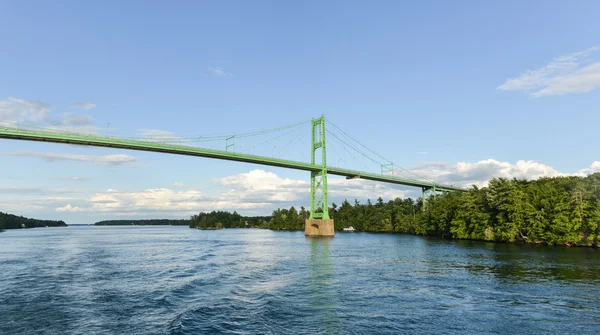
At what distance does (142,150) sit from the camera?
6950 cm

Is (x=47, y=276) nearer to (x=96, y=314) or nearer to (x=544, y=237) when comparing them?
(x=96, y=314)

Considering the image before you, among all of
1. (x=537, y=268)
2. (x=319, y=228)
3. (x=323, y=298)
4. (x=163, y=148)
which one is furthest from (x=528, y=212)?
(x=163, y=148)

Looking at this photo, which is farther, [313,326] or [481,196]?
[481,196]

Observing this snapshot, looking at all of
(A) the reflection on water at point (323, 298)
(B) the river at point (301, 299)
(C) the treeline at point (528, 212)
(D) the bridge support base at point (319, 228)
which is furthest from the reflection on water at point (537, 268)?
(D) the bridge support base at point (319, 228)

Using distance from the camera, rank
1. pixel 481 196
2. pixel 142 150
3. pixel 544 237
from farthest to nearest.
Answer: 1. pixel 481 196
2. pixel 142 150
3. pixel 544 237

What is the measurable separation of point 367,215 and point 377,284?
140 m

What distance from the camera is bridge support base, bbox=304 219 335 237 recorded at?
90.1 meters

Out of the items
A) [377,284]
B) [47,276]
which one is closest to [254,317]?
[377,284]

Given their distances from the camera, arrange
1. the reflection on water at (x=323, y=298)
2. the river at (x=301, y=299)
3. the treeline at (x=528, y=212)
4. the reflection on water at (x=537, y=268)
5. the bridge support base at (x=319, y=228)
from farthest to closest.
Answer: the bridge support base at (x=319, y=228) → the treeline at (x=528, y=212) → the reflection on water at (x=537, y=268) → the reflection on water at (x=323, y=298) → the river at (x=301, y=299)

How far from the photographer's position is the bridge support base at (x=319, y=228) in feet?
295

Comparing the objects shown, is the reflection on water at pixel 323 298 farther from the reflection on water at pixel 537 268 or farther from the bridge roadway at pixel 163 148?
the bridge roadway at pixel 163 148

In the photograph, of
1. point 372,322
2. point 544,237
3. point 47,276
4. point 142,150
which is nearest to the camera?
point 372,322

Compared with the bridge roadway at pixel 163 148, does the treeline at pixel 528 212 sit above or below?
below

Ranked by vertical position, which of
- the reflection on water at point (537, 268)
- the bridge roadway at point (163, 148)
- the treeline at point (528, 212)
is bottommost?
the reflection on water at point (537, 268)
